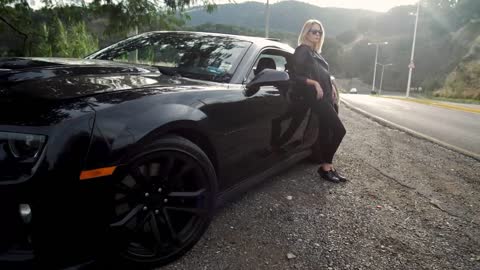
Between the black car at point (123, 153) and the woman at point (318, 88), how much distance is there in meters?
0.66

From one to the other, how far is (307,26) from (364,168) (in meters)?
1.88

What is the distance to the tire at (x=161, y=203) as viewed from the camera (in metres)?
1.84

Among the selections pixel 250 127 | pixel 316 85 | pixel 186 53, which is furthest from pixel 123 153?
pixel 316 85

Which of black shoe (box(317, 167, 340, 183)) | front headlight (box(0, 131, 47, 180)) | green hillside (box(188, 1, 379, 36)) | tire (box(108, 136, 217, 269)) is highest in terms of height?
green hillside (box(188, 1, 379, 36))

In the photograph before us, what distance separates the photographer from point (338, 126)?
3.74 metres

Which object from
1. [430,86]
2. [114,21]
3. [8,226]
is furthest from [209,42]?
[430,86]

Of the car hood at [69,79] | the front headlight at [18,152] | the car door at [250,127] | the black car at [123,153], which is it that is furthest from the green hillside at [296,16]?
the front headlight at [18,152]

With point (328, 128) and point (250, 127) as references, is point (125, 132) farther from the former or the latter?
point (328, 128)

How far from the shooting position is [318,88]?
11.4 ft

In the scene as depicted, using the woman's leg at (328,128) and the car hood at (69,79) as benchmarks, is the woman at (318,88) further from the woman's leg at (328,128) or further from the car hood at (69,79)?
the car hood at (69,79)

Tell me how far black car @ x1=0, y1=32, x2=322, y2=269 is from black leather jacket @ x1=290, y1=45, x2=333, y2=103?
590 mm

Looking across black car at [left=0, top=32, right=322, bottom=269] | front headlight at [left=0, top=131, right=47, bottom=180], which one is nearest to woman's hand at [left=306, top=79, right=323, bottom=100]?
black car at [left=0, top=32, right=322, bottom=269]

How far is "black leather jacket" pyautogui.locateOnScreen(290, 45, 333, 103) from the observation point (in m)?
3.50

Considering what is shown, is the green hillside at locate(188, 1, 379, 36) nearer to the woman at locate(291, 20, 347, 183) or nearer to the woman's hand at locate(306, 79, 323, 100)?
the woman at locate(291, 20, 347, 183)
